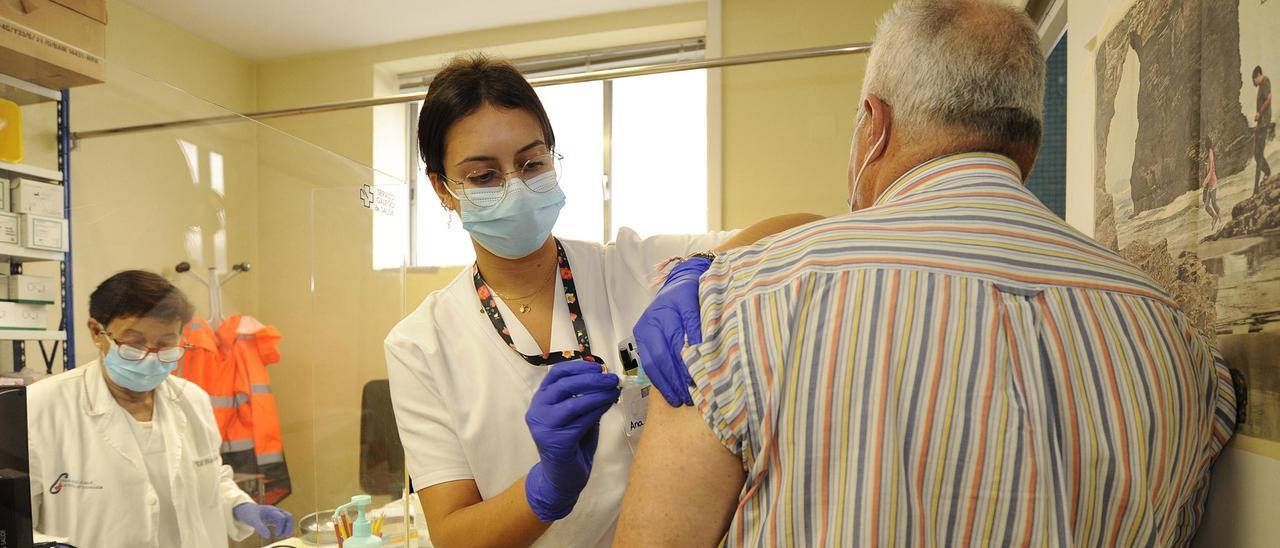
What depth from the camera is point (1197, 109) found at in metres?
0.73

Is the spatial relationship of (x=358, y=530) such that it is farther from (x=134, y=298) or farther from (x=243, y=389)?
(x=243, y=389)

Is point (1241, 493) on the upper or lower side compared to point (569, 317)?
lower

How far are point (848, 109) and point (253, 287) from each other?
2.57 metres

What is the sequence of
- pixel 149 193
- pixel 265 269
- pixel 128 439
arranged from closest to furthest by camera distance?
pixel 128 439, pixel 149 193, pixel 265 269

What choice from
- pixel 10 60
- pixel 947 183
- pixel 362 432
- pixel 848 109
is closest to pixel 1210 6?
pixel 947 183

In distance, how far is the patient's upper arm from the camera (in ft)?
2.24

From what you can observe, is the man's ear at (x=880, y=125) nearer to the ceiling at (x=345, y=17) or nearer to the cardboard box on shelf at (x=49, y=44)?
the cardboard box on shelf at (x=49, y=44)

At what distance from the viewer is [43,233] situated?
133 cm

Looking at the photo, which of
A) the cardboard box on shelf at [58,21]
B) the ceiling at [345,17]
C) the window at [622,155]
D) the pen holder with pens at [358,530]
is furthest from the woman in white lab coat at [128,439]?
the ceiling at [345,17]

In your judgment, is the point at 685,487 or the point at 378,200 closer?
the point at 685,487

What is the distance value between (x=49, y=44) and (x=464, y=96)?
0.79m

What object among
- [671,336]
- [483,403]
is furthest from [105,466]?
[671,336]

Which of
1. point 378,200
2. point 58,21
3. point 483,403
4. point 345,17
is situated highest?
point 345,17

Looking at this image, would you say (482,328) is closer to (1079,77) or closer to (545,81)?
(1079,77)
